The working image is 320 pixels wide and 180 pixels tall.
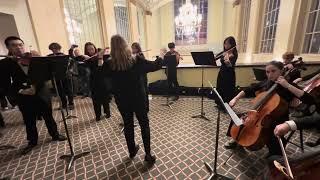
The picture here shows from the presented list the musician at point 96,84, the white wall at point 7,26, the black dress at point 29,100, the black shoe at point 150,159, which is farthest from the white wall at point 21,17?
the black shoe at point 150,159

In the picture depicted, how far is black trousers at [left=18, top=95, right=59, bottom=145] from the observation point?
2.27m

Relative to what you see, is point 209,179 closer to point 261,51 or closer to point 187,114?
point 187,114

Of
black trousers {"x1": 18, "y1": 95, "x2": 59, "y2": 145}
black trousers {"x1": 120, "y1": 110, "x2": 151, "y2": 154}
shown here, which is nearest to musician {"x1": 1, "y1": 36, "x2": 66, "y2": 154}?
black trousers {"x1": 18, "y1": 95, "x2": 59, "y2": 145}

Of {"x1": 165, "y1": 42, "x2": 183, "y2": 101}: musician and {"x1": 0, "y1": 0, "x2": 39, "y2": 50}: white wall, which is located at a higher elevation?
{"x1": 0, "y1": 0, "x2": 39, "y2": 50}: white wall

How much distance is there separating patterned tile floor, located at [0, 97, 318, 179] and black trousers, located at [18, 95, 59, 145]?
0.25m

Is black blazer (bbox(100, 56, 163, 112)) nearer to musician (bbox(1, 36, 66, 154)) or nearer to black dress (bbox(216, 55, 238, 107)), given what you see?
musician (bbox(1, 36, 66, 154))

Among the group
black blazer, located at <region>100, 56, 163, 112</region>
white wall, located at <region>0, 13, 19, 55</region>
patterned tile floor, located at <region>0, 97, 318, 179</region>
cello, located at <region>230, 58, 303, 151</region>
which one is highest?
white wall, located at <region>0, 13, 19, 55</region>

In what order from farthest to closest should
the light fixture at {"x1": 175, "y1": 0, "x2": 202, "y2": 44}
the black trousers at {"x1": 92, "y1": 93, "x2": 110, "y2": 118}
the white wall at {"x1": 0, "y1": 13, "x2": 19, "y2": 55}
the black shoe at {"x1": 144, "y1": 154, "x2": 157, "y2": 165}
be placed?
1. the light fixture at {"x1": 175, "y1": 0, "x2": 202, "y2": 44}
2. the white wall at {"x1": 0, "y1": 13, "x2": 19, "y2": 55}
3. the black trousers at {"x1": 92, "y1": 93, "x2": 110, "y2": 118}
4. the black shoe at {"x1": 144, "y1": 154, "x2": 157, "y2": 165}

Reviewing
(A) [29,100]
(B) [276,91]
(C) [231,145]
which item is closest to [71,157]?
(A) [29,100]

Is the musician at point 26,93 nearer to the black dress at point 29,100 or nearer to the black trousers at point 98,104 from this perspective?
the black dress at point 29,100

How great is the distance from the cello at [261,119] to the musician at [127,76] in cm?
107

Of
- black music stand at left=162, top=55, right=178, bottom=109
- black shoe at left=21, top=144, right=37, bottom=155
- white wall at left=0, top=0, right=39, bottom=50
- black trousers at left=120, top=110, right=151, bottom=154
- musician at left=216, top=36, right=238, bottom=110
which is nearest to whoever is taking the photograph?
black trousers at left=120, top=110, right=151, bottom=154

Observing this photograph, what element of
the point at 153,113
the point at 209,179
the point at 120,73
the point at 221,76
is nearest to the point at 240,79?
the point at 221,76

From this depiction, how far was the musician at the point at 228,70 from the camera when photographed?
9.57 feet
